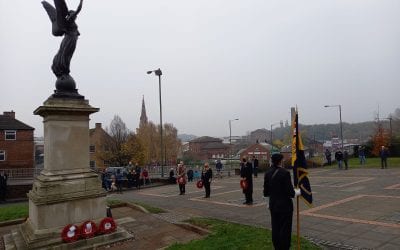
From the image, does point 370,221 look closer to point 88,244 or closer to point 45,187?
point 88,244

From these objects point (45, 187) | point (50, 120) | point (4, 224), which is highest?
point (50, 120)

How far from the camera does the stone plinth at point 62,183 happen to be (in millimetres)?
7629

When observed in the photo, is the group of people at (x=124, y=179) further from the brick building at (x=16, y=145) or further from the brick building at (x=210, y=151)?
the brick building at (x=210, y=151)

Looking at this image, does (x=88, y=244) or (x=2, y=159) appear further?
(x=2, y=159)

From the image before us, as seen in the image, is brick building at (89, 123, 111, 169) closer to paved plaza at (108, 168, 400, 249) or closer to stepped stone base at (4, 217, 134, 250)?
paved plaza at (108, 168, 400, 249)

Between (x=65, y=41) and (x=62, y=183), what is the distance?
148 inches

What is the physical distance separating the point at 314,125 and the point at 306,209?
127154mm

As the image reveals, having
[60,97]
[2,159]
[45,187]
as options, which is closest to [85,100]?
[60,97]

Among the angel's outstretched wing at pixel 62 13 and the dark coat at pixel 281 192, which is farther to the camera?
the angel's outstretched wing at pixel 62 13

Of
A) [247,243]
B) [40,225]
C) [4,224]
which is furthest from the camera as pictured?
[4,224]

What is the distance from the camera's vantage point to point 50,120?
322 inches

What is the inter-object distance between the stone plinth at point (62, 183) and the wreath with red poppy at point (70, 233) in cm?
21

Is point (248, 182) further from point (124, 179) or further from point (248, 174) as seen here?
point (124, 179)

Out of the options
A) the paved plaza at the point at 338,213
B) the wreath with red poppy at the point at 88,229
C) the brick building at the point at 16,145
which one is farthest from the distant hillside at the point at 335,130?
the wreath with red poppy at the point at 88,229
